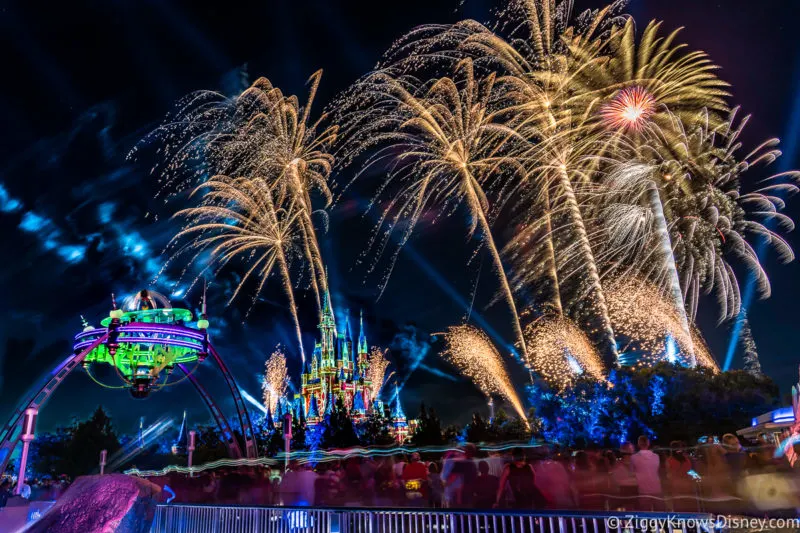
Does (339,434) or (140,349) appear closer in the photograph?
(140,349)

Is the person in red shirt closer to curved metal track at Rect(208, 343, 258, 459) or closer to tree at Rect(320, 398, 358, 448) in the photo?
curved metal track at Rect(208, 343, 258, 459)

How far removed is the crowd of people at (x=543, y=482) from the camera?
10.2 meters

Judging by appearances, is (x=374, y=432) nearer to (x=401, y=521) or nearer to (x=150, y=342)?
(x=150, y=342)

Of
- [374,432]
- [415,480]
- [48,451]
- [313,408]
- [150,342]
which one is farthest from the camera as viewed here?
[313,408]

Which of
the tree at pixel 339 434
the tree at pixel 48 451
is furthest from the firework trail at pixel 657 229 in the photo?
the tree at pixel 48 451

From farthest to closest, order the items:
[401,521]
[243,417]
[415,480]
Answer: [243,417] < [415,480] < [401,521]

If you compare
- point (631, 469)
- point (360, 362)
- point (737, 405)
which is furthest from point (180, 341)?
point (360, 362)

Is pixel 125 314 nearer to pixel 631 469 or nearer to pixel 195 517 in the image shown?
pixel 195 517

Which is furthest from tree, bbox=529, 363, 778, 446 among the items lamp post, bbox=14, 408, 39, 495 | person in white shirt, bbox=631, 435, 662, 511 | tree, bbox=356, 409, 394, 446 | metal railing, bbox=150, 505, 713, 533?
tree, bbox=356, 409, 394, 446

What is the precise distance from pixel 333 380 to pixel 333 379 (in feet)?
0.63

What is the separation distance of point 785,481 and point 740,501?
119 cm

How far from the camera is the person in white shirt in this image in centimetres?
1036

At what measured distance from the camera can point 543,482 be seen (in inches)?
428

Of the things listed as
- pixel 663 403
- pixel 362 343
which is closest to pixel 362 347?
pixel 362 343
